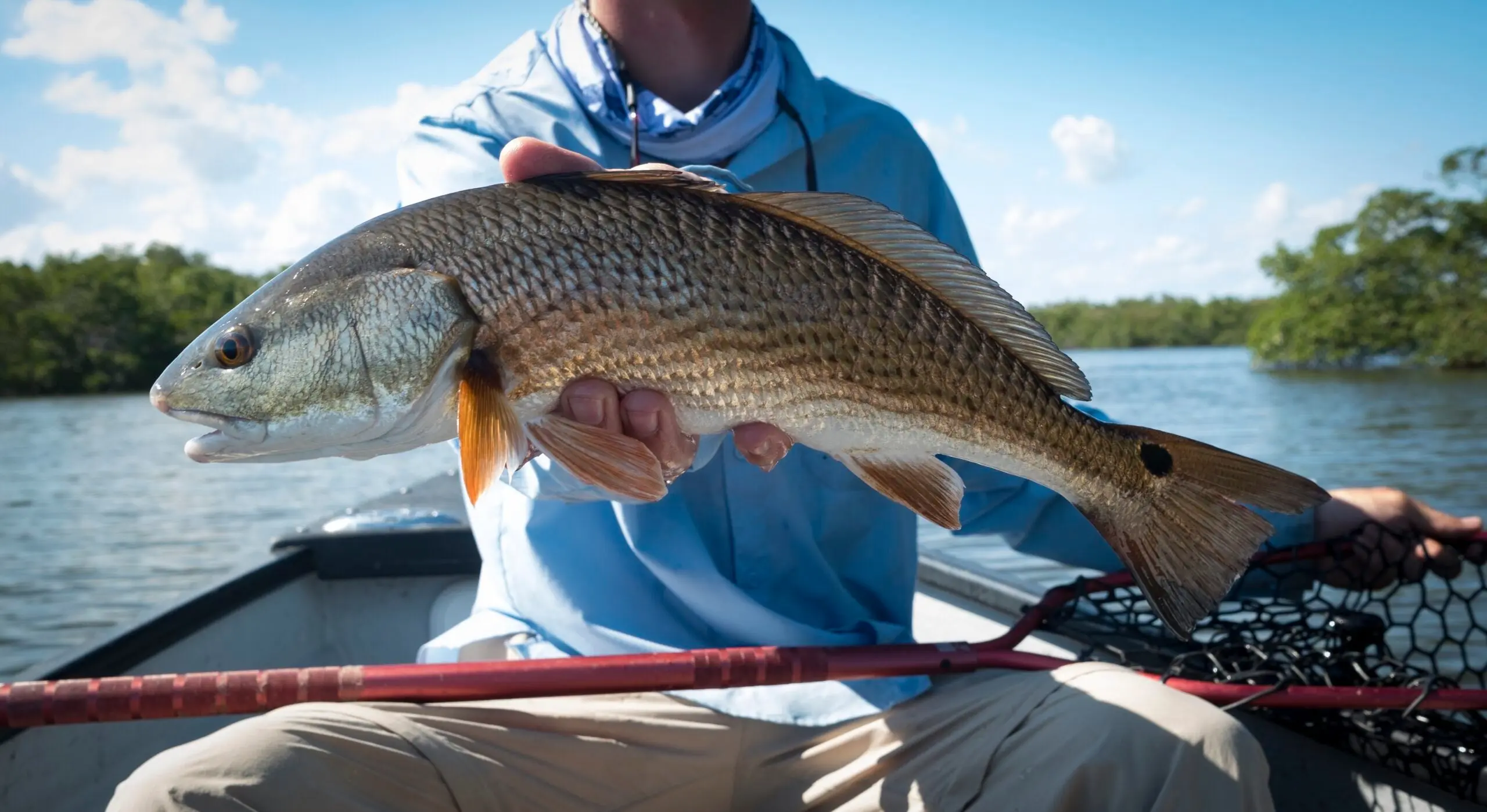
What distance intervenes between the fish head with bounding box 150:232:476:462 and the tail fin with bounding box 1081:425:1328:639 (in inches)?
56.1

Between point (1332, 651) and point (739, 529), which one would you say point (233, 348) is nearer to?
point (739, 529)

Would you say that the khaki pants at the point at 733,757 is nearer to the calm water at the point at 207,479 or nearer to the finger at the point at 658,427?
the finger at the point at 658,427

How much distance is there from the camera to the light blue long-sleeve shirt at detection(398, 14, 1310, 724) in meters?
2.77

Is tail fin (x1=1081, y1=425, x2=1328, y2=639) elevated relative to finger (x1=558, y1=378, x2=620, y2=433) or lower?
lower

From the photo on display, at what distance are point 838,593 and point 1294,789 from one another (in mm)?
1366

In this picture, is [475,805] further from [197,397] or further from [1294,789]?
[1294,789]

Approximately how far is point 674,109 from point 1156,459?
182cm

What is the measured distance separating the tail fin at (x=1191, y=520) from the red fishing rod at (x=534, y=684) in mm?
602

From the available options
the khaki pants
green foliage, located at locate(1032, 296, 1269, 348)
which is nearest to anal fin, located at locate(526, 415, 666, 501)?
the khaki pants

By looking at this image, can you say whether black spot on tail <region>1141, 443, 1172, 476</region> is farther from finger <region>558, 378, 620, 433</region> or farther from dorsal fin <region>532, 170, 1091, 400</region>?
finger <region>558, 378, 620, 433</region>

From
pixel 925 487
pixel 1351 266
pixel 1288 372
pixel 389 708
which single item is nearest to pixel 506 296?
pixel 925 487

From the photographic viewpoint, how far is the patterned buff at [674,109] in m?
3.02

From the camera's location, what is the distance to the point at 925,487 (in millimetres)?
2109

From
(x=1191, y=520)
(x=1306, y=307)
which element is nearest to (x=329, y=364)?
(x=1191, y=520)
